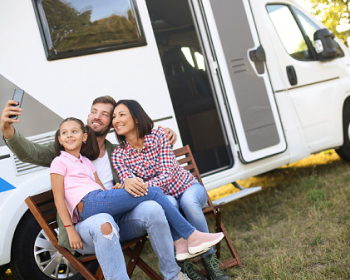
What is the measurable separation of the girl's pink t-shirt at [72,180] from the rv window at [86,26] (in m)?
1.07

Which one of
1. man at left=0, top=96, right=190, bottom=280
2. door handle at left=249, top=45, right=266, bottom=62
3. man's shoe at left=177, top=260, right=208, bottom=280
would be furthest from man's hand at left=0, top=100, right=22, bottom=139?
door handle at left=249, top=45, right=266, bottom=62

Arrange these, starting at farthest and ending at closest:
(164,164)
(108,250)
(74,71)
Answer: (74,71)
(164,164)
(108,250)

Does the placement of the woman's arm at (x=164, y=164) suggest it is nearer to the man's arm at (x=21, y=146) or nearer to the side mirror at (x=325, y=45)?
the man's arm at (x=21, y=146)

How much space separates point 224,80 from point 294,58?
3.22ft

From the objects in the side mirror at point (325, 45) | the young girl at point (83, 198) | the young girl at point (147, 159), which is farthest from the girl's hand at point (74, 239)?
the side mirror at point (325, 45)

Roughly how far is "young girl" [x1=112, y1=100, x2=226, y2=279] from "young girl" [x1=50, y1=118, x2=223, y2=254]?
7.7 inches

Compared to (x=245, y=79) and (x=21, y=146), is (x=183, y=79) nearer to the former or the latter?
(x=245, y=79)

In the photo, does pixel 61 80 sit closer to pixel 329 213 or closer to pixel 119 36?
pixel 119 36

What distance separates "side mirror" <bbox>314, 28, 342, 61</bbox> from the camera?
14.6ft

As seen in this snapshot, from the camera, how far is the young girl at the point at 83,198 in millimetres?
2346

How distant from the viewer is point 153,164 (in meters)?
2.74

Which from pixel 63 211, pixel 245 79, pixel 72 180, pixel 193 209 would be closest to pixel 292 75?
pixel 245 79

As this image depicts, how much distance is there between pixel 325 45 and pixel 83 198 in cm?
323

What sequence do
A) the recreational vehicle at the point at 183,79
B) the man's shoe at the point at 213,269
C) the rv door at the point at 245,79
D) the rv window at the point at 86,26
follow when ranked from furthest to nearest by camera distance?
1. the rv door at the point at 245,79
2. the rv window at the point at 86,26
3. the recreational vehicle at the point at 183,79
4. the man's shoe at the point at 213,269
